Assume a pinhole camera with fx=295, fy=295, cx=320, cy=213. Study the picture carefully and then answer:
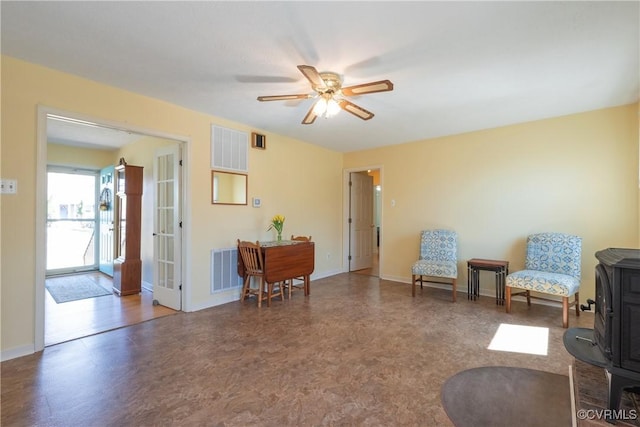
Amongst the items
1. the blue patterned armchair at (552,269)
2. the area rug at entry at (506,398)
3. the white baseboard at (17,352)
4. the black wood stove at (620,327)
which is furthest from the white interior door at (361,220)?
the white baseboard at (17,352)

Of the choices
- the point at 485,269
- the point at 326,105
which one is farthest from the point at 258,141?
the point at 485,269

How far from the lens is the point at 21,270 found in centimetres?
236

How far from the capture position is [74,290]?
14.1 feet

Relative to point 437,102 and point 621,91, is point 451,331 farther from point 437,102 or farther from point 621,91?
point 621,91

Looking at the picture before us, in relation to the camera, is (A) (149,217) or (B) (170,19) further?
(A) (149,217)

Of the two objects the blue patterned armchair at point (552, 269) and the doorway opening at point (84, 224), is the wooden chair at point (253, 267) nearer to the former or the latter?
the doorway opening at point (84, 224)

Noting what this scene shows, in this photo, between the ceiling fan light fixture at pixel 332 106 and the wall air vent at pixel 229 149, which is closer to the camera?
the ceiling fan light fixture at pixel 332 106

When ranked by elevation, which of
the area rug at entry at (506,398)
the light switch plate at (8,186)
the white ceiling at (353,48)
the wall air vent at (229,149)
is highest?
the white ceiling at (353,48)

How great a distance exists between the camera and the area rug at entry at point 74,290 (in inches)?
156

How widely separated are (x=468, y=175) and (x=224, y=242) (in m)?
3.53

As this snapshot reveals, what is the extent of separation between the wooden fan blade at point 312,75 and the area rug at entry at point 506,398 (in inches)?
89.3

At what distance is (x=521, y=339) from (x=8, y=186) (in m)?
4.46

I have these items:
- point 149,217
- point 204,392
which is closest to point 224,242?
point 149,217

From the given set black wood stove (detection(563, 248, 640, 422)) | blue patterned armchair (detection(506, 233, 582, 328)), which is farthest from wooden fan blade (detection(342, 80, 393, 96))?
blue patterned armchair (detection(506, 233, 582, 328))
